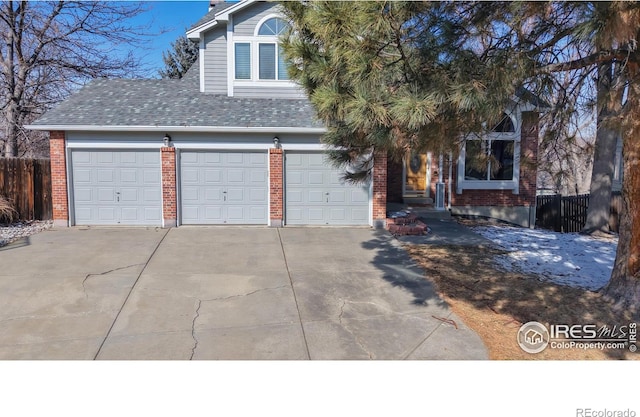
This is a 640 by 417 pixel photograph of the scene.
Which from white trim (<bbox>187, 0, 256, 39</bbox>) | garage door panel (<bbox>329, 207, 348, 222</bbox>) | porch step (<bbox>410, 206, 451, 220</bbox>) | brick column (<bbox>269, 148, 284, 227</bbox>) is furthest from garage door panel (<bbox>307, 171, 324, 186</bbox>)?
white trim (<bbox>187, 0, 256, 39</bbox>)

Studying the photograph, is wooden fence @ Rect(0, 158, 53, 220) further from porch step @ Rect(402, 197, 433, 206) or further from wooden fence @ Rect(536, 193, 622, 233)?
wooden fence @ Rect(536, 193, 622, 233)

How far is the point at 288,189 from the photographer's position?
11492mm

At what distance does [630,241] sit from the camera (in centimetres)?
577

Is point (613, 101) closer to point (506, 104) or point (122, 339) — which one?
point (506, 104)

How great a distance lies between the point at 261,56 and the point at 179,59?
1275cm

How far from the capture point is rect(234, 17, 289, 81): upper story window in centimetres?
1230

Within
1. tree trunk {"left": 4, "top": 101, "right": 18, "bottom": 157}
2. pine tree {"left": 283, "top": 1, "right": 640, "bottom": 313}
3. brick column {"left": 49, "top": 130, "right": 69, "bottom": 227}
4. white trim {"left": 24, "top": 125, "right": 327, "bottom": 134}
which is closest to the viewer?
pine tree {"left": 283, "top": 1, "right": 640, "bottom": 313}

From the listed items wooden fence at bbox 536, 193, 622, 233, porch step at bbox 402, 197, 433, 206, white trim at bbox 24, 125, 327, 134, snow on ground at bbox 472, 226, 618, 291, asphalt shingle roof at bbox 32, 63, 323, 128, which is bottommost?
snow on ground at bbox 472, 226, 618, 291

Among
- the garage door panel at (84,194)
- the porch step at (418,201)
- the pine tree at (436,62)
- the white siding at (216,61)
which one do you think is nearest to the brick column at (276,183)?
the white siding at (216,61)

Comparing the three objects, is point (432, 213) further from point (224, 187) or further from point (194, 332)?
point (194, 332)

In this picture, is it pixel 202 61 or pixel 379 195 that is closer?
pixel 379 195

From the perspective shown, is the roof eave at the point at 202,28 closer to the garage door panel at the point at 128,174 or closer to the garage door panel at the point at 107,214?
the garage door panel at the point at 128,174

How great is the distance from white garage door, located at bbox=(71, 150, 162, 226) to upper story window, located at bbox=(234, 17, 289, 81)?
3669 mm

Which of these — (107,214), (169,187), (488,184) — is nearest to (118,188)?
(107,214)
